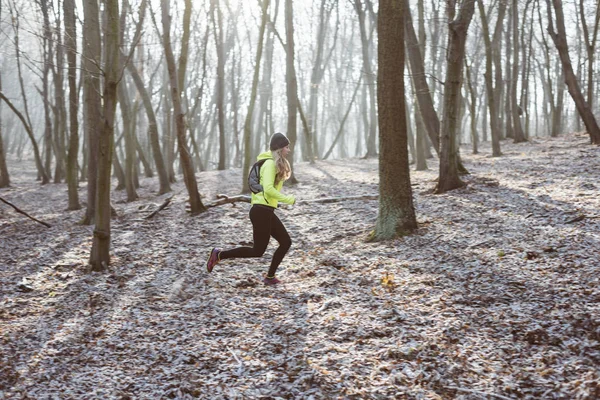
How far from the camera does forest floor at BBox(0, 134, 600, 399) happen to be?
158 inches

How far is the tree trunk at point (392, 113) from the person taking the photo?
25.5 feet

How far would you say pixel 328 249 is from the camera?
26.9 ft

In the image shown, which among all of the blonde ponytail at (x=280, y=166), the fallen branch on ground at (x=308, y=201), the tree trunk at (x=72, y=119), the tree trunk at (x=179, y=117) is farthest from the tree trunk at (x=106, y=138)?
the fallen branch on ground at (x=308, y=201)

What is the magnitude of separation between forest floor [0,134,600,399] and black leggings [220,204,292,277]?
48 cm

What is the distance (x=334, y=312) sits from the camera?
5438mm

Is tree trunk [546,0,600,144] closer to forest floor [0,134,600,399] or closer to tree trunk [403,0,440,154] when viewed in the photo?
tree trunk [403,0,440,154]

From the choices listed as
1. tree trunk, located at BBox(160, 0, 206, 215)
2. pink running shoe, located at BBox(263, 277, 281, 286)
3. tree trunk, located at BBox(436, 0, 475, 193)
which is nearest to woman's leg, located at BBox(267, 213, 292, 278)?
pink running shoe, located at BBox(263, 277, 281, 286)

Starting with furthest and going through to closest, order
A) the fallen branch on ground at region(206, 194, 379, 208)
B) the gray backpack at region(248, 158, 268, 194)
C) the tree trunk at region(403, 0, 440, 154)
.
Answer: the tree trunk at region(403, 0, 440, 154), the fallen branch on ground at region(206, 194, 379, 208), the gray backpack at region(248, 158, 268, 194)

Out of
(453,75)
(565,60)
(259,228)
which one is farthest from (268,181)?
(565,60)

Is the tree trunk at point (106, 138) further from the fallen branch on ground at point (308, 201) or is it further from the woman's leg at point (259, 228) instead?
the fallen branch on ground at point (308, 201)

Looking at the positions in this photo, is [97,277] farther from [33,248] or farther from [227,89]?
[227,89]

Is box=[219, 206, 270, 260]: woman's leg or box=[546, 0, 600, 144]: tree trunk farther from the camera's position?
box=[546, 0, 600, 144]: tree trunk

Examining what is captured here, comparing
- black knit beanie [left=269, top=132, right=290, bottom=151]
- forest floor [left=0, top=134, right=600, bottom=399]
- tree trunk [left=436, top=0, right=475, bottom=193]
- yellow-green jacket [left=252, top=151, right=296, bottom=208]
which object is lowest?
forest floor [left=0, top=134, right=600, bottom=399]

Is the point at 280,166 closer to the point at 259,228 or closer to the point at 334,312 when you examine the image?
the point at 259,228
